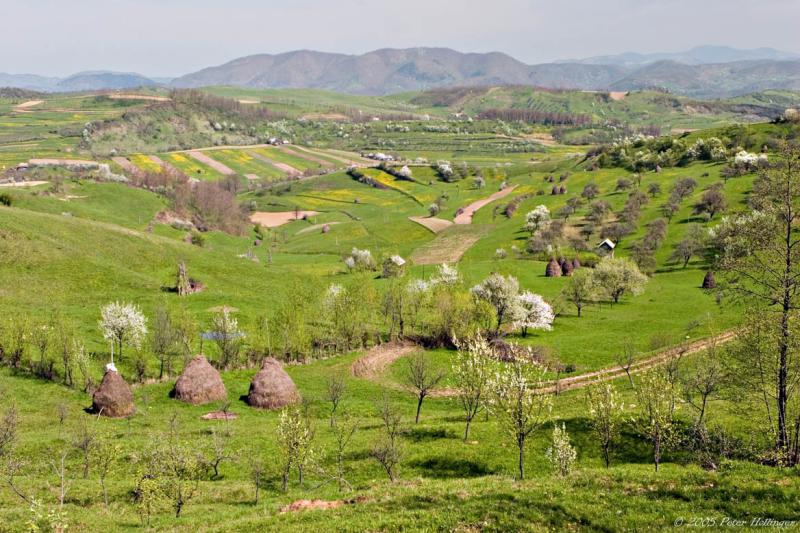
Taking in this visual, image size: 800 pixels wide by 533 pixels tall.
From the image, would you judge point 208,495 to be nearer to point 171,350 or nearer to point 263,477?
point 263,477

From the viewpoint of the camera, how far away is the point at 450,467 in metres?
35.8

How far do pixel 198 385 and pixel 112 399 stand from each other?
782cm

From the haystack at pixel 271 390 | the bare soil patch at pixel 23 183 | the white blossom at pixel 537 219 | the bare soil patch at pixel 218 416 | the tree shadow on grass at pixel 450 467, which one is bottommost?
the bare soil patch at pixel 218 416

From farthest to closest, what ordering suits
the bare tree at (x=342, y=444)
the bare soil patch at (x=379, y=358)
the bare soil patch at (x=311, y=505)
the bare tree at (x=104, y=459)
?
the bare soil patch at (x=379, y=358), the bare tree at (x=342, y=444), the bare tree at (x=104, y=459), the bare soil patch at (x=311, y=505)

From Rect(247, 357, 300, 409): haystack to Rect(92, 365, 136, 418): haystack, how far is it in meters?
11.5

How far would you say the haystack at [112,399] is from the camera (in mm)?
48281

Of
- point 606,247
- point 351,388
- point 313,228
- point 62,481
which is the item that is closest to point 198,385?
point 351,388

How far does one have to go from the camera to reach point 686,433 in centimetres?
3638

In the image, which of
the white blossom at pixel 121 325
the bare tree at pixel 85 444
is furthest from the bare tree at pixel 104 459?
the white blossom at pixel 121 325

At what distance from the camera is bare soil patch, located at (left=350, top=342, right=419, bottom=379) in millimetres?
64188

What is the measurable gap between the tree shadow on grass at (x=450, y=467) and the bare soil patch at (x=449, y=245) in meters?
95.2

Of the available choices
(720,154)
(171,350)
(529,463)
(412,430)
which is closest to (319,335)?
(171,350)

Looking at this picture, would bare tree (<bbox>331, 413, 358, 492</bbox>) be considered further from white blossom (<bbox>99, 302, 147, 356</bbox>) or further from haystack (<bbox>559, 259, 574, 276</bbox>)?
haystack (<bbox>559, 259, 574, 276</bbox>)

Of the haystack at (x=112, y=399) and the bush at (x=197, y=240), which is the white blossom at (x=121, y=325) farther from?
the bush at (x=197, y=240)
